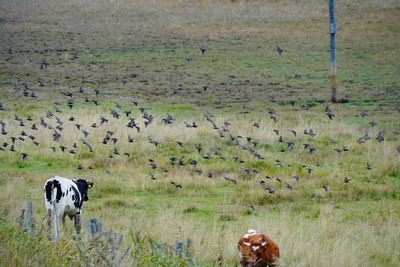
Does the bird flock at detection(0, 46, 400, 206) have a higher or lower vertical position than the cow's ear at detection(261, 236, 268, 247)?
lower

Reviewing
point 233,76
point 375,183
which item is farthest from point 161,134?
point 233,76

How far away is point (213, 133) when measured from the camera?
21312mm

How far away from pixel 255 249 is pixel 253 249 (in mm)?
26

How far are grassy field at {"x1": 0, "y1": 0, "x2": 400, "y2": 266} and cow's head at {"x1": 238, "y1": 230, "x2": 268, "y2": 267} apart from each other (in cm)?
89

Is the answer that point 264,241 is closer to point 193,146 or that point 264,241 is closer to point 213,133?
point 193,146

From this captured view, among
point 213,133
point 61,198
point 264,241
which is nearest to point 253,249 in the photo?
point 264,241

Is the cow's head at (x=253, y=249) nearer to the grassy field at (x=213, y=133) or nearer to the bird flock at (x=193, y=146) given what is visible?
the grassy field at (x=213, y=133)

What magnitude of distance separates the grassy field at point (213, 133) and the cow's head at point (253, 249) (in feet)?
2.93

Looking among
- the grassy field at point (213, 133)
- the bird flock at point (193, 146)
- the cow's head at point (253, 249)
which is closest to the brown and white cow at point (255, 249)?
the cow's head at point (253, 249)

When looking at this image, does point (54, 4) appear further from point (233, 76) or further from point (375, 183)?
point (375, 183)

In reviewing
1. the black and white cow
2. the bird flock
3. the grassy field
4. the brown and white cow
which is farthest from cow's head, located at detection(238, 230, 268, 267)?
the bird flock

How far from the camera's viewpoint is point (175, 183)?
51.7 ft

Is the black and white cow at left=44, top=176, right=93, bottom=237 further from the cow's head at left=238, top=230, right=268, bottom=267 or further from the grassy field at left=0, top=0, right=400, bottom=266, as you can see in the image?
the cow's head at left=238, top=230, right=268, bottom=267

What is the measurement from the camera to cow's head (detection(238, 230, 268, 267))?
814cm
